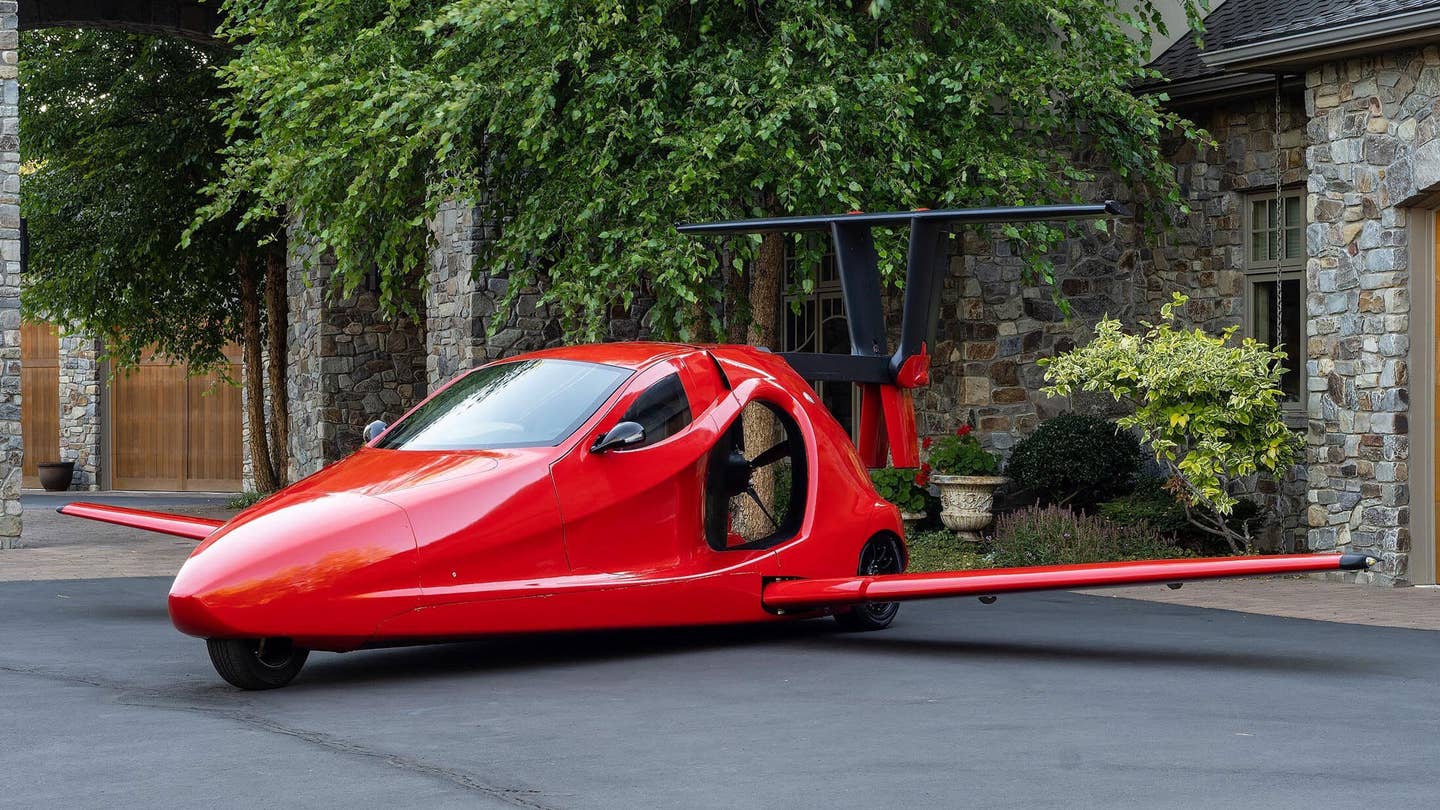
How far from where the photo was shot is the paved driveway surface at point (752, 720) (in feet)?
16.6

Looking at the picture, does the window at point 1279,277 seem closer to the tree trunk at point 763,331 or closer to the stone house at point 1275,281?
the stone house at point 1275,281

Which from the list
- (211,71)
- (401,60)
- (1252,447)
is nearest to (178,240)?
(211,71)

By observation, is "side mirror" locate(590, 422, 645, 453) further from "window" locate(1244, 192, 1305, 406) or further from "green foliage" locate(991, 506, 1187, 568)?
"window" locate(1244, 192, 1305, 406)

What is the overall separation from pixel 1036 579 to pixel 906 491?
7.04 meters

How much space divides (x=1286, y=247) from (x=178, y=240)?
1472 cm

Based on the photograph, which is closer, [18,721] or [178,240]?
[18,721]

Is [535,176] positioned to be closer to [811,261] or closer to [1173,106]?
[811,261]

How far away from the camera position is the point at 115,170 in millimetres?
22016

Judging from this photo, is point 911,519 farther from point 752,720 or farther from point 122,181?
point 122,181

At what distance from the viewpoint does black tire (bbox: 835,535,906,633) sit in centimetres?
909

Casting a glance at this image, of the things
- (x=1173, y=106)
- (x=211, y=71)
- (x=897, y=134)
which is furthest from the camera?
(x=211, y=71)

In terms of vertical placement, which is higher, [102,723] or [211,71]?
[211,71]

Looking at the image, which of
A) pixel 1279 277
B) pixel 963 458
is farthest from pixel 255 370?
pixel 1279 277

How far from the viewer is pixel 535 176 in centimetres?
1373
